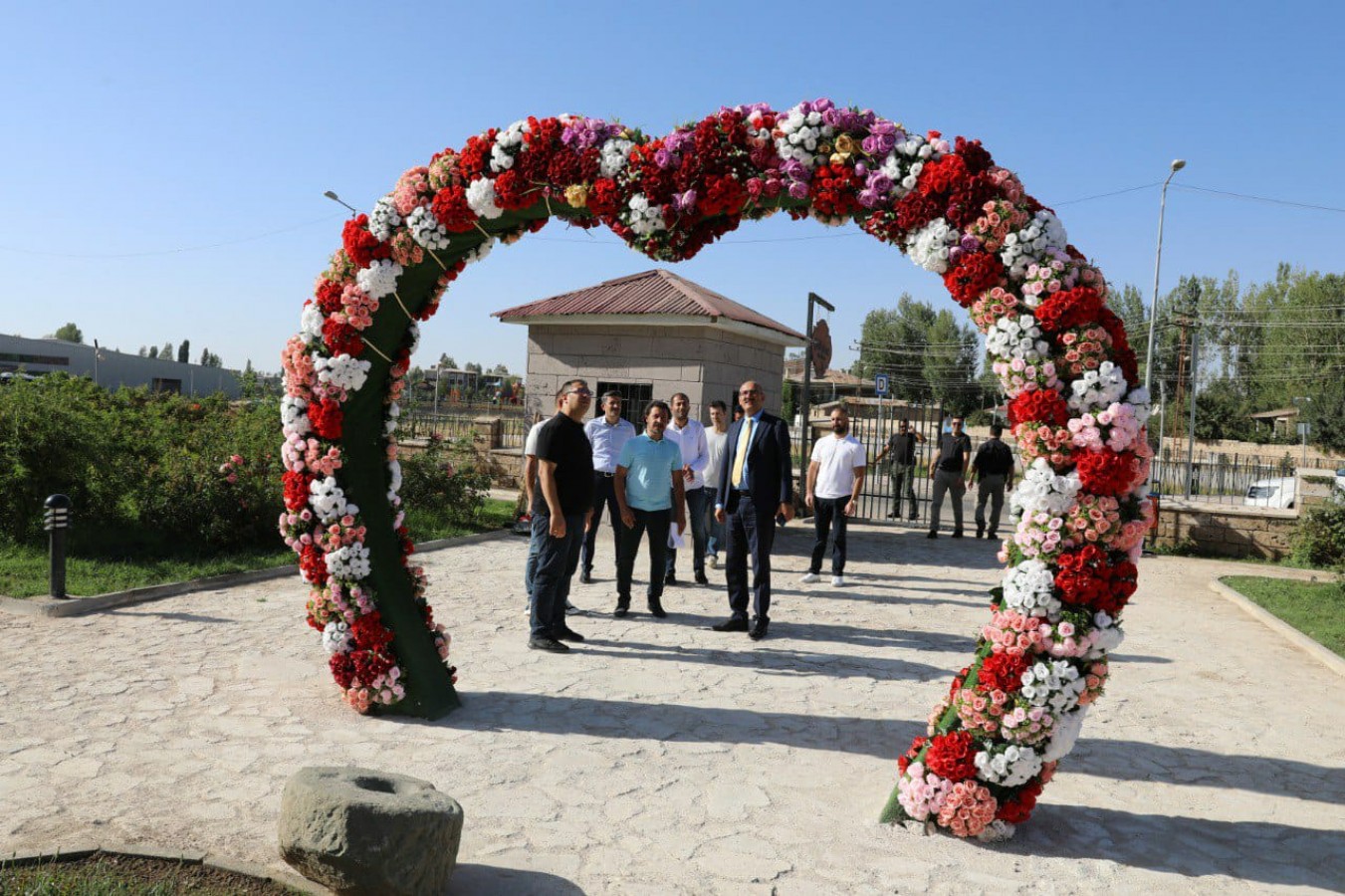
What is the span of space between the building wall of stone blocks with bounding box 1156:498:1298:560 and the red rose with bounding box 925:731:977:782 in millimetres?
12241

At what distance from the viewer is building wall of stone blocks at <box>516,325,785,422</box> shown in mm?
13320

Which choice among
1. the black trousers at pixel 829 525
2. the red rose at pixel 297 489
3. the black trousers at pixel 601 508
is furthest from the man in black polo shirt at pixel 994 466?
the red rose at pixel 297 489

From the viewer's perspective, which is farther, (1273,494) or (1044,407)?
(1273,494)

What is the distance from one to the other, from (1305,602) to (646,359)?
28.2 ft

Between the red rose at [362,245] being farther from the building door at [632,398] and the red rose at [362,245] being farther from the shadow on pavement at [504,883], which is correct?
the building door at [632,398]

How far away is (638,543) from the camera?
345 inches

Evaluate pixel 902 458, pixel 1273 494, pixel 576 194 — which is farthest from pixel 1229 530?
pixel 576 194

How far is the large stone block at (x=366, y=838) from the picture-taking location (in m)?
3.50

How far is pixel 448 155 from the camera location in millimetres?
5840

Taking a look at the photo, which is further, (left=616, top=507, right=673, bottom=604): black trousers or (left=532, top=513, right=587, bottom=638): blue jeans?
(left=616, top=507, right=673, bottom=604): black trousers

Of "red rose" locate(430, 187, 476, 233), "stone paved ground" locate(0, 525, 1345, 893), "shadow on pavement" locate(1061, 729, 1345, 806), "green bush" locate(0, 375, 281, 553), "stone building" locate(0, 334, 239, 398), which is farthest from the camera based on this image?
"stone building" locate(0, 334, 239, 398)

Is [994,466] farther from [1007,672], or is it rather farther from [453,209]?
[453,209]

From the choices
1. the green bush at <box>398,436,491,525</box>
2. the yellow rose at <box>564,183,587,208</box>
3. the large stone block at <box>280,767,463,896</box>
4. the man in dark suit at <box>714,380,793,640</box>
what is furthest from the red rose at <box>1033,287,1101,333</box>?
the green bush at <box>398,436,491,525</box>

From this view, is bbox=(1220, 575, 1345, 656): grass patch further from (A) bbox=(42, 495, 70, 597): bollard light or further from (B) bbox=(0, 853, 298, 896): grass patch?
(A) bbox=(42, 495, 70, 597): bollard light
